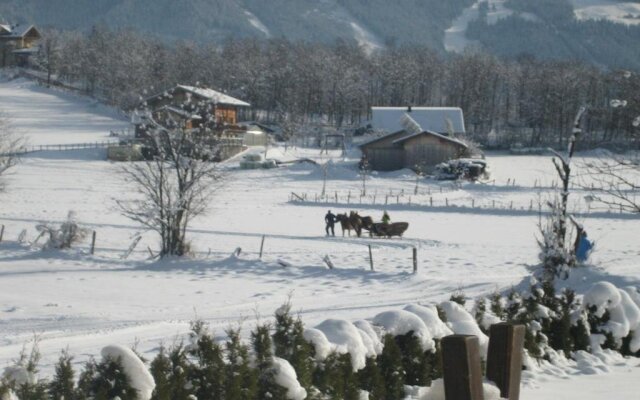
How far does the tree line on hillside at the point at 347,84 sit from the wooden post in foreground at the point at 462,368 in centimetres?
11346

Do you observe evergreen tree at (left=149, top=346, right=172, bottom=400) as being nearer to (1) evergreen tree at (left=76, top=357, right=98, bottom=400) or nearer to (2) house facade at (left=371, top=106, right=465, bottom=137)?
(1) evergreen tree at (left=76, top=357, right=98, bottom=400)

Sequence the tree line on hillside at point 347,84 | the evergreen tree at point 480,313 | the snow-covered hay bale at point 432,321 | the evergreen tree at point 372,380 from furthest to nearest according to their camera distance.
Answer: the tree line on hillside at point 347,84 → the evergreen tree at point 480,313 → the snow-covered hay bale at point 432,321 → the evergreen tree at point 372,380

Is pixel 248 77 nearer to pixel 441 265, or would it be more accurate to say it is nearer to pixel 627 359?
pixel 441 265

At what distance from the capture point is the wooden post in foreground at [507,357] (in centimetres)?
496

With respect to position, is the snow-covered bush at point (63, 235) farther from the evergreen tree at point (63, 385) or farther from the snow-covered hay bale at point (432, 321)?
the evergreen tree at point (63, 385)

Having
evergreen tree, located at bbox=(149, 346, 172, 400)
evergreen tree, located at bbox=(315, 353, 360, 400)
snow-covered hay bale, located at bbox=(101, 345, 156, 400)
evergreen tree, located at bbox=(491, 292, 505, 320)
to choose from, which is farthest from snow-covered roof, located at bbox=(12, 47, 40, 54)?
snow-covered hay bale, located at bbox=(101, 345, 156, 400)

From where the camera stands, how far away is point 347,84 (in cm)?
13988

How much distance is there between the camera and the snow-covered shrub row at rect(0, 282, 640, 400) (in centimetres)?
698

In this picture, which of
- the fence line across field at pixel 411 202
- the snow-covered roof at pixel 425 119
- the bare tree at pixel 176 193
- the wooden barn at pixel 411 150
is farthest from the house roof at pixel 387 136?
the bare tree at pixel 176 193

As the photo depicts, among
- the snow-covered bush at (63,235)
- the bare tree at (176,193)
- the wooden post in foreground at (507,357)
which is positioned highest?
the wooden post in foreground at (507,357)

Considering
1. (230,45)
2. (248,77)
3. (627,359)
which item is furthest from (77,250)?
(230,45)

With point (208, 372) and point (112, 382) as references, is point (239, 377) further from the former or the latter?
point (112, 382)

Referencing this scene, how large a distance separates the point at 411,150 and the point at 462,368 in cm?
8257

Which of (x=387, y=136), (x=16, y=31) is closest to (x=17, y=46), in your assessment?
(x=16, y=31)
